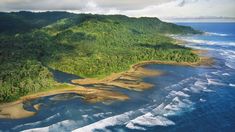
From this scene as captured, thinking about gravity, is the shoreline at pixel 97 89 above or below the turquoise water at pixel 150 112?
above

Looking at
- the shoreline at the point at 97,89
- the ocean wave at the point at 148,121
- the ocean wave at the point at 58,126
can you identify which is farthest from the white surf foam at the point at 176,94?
the ocean wave at the point at 58,126

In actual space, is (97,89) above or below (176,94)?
above

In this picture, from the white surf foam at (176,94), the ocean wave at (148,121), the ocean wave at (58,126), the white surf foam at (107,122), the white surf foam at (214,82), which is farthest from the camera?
the white surf foam at (214,82)

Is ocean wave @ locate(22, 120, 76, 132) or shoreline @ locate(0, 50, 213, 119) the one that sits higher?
shoreline @ locate(0, 50, 213, 119)

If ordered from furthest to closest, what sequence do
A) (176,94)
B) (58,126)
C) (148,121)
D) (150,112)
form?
(176,94)
(150,112)
(148,121)
(58,126)

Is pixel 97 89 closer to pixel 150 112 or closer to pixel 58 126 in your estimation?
pixel 150 112

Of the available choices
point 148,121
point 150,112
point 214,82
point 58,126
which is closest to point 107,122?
point 148,121

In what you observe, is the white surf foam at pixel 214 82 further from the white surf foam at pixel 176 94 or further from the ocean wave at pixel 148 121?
the ocean wave at pixel 148 121

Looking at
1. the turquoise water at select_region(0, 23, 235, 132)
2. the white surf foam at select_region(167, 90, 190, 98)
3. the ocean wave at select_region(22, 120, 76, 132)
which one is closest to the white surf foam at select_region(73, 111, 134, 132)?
the turquoise water at select_region(0, 23, 235, 132)

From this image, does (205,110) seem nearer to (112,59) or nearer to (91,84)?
(91,84)

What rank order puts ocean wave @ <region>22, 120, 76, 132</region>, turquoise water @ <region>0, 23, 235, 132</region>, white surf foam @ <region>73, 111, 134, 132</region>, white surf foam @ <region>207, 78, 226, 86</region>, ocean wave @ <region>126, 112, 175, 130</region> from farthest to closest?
white surf foam @ <region>207, 78, 226, 86</region>, ocean wave @ <region>126, 112, 175, 130</region>, turquoise water @ <region>0, 23, 235, 132</region>, white surf foam @ <region>73, 111, 134, 132</region>, ocean wave @ <region>22, 120, 76, 132</region>

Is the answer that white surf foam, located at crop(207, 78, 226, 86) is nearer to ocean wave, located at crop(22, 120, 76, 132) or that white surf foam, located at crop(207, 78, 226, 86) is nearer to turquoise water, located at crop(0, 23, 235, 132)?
turquoise water, located at crop(0, 23, 235, 132)
